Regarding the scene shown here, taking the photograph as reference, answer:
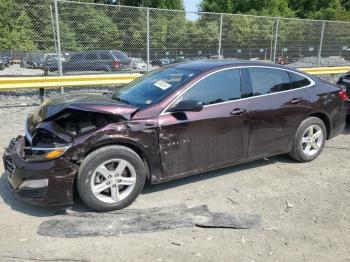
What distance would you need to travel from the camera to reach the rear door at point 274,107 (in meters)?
5.08

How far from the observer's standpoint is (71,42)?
10.0 m

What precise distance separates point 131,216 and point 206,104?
64.9 inches

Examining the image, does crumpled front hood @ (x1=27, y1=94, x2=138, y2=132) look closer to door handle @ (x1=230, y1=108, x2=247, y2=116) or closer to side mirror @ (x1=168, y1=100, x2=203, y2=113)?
side mirror @ (x1=168, y1=100, x2=203, y2=113)

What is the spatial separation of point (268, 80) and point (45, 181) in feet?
10.8

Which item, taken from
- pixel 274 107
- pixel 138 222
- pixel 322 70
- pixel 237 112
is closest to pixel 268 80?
pixel 274 107

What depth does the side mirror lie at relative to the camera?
4371mm

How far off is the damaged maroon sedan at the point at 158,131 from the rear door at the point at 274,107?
0.01 m

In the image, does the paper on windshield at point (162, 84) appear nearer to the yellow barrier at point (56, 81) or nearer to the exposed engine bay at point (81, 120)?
the exposed engine bay at point (81, 120)

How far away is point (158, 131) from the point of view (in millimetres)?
4320

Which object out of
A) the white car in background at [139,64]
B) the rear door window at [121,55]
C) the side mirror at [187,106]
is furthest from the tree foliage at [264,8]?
the side mirror at [187,106]

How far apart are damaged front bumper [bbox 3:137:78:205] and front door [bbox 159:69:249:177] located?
3.64ft

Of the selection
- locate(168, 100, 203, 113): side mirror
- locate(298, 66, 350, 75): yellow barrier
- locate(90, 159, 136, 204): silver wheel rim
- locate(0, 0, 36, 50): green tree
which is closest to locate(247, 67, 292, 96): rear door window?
locate(168, 100, 203, 113): side mirror

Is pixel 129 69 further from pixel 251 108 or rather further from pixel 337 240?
pixel 337 240

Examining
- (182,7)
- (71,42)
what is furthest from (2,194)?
(182,7)
